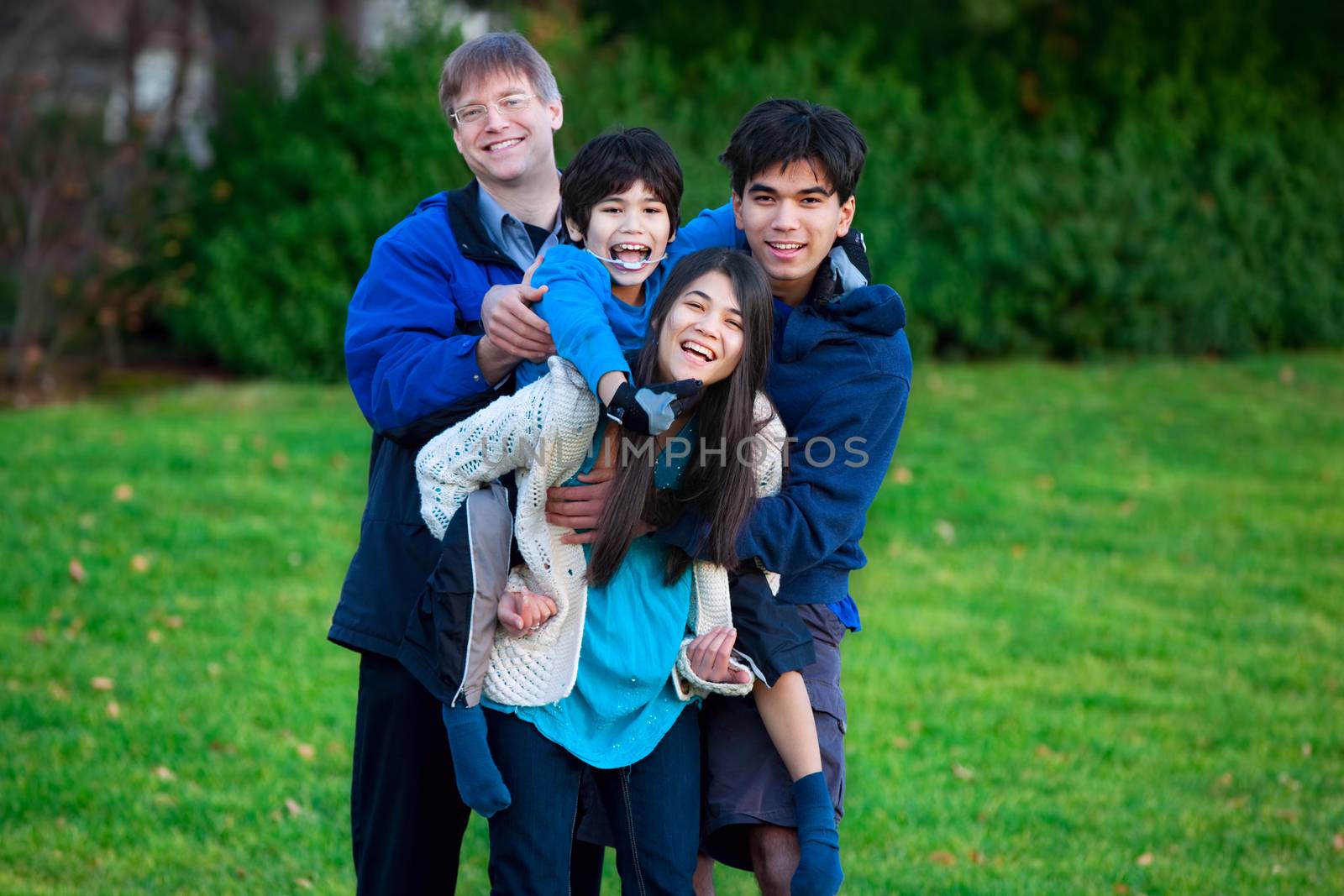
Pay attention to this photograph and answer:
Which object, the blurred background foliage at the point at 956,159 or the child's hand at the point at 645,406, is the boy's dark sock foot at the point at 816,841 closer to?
the child's hand at the point at 645,406

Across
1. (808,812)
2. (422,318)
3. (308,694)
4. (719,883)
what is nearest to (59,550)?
(308,694)

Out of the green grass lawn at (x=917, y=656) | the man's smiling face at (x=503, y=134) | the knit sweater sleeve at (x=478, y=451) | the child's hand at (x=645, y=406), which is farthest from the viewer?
the green grass lawn at (x=917, y=656)

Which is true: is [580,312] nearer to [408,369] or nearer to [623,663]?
[408,369]

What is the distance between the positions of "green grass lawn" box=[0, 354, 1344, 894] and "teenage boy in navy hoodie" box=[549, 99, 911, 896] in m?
1.63

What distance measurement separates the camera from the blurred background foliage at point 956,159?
10.4m

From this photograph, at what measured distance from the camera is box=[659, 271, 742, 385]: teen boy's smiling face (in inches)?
102

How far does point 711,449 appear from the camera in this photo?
8.74 feet

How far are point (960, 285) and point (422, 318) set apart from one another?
935 cm

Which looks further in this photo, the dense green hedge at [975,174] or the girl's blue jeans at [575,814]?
the dense green hedge at [975,174]

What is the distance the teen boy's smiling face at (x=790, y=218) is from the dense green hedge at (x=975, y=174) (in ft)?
23.2

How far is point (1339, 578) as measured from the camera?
23.9ft

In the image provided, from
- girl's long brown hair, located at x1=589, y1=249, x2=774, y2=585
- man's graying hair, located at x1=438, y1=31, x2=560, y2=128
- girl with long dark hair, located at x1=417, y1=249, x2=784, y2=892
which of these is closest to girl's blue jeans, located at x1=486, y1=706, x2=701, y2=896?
girl with long dark hair, located at x1=417, y1=249, x2=784, y2=892

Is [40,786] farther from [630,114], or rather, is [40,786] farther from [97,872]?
[630,114]

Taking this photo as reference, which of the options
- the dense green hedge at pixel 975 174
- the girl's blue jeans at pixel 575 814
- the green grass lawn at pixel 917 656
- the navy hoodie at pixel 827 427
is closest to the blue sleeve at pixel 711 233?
the navy hoodie at pixel 827 427
